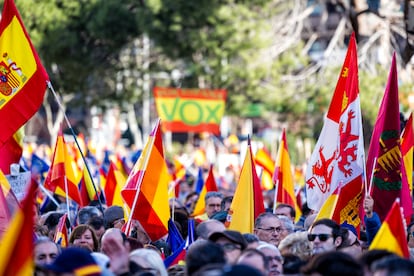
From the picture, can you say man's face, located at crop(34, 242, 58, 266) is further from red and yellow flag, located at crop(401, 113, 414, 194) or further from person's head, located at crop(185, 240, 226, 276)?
red and yellow flag, located at crop(401, 113, 414, 194)

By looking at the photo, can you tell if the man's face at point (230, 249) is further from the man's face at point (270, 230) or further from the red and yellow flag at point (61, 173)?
the red and yellow flag at point (61, 173)

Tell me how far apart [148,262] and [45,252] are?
0.89 metres

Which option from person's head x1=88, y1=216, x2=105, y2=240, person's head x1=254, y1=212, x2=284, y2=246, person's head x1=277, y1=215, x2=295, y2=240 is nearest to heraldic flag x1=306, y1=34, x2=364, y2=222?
person's head x1=277, y1=215, x2=295, y2=240

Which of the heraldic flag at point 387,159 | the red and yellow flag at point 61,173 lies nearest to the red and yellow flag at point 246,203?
the heraldic flag at point 387,159

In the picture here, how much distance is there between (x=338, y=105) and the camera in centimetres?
1122

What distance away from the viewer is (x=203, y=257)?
23.6ft

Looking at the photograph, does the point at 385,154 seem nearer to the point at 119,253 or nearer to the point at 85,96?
the point at 119,253

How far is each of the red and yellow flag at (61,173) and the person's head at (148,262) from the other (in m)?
5.40

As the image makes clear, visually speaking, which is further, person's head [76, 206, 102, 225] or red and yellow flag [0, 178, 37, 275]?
person's head [76, 206, 102, 225]

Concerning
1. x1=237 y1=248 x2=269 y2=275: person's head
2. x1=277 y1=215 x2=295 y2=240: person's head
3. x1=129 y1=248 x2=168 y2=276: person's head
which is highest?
x1=237 y1=248 x2=269 y2=275: person's head

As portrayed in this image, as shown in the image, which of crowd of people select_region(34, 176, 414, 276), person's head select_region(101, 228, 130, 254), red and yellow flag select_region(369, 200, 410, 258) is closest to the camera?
crowd of people select_region(34, 176, 414, 276)

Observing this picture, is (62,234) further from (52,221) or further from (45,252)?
(45,252)

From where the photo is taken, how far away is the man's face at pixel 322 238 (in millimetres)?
8930

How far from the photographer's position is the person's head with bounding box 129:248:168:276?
25.5 ft
